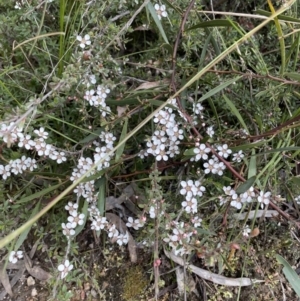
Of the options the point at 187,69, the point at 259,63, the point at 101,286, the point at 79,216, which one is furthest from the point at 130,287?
the point at 259,63

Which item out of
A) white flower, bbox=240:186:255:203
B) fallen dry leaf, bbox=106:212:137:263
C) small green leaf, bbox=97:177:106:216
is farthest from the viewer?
fallen dry leaf, bbox=106:212:137:263

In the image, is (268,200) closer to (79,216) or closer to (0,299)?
(79,216)

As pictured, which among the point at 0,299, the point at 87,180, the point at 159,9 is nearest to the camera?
the point at 87,180

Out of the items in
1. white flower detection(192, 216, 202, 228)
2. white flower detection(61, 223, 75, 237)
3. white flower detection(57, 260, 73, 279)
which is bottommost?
white flower detection(192, 216, 202, 228)

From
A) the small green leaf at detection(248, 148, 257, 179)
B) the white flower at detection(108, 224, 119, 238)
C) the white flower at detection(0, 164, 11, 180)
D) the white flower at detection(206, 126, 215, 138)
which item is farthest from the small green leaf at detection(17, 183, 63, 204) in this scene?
the small green leaf at detection(248, 148, 257, 179)

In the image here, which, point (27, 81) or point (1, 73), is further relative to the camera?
point (27, 81)

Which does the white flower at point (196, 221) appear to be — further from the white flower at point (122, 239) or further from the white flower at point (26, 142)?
the white flower at point (26, 142)

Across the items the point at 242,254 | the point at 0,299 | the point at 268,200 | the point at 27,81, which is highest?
the point at 27,81

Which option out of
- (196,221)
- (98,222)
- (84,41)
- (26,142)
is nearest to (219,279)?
(196,221)

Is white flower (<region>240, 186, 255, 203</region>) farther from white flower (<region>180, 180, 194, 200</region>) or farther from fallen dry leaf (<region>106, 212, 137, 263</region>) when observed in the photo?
fallen dry leaf (<region>106, 212, 137, 263</region>)
